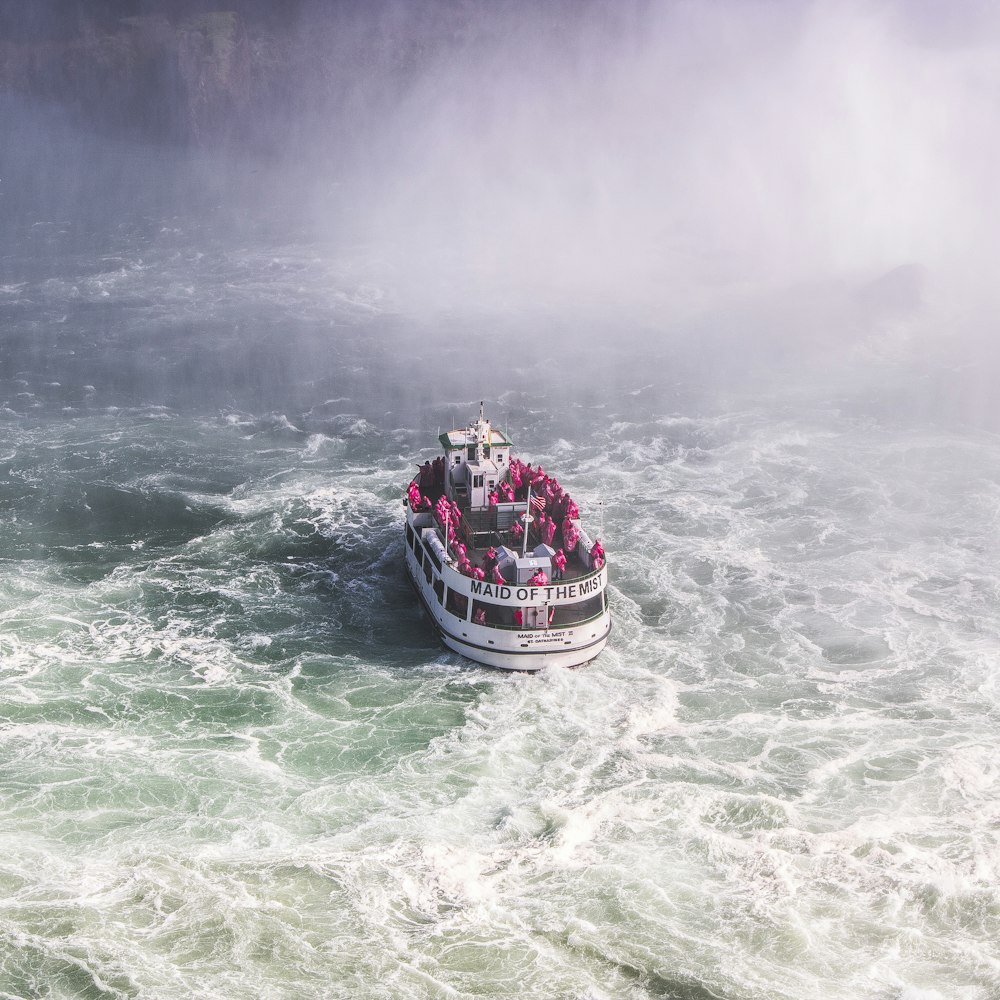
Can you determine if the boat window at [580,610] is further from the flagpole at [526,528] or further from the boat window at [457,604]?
the boat window at [457,604]

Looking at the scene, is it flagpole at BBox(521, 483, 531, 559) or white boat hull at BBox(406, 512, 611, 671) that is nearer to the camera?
white boat hull at BBox(406, 512, 611, 671)

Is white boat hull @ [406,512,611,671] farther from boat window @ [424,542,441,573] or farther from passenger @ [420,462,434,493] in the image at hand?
passenger @ [420,462,434,493]

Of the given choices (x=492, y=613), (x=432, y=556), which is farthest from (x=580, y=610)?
(x=432, y=556)

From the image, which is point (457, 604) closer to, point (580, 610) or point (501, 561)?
point (501, 561)

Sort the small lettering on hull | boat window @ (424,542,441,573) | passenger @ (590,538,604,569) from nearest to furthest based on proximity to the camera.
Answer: the small lettering on hull < passenger @ (590,538,604,569) < boat window @ (424,542,441,573)

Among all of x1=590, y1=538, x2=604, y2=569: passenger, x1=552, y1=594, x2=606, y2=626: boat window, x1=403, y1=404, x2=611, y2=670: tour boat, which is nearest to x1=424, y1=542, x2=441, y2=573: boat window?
x1=403, y1=404, x2=611, y2=670: tour boat

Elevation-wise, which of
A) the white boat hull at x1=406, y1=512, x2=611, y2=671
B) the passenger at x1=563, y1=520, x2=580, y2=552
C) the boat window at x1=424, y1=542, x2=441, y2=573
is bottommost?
the white boat hull at x1=406, y1=512, x2=611, y2=671
